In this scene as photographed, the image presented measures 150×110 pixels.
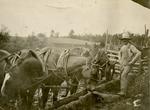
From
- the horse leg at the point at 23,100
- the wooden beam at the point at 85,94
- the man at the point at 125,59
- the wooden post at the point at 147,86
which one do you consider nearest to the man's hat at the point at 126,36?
the man at the point at 125,59

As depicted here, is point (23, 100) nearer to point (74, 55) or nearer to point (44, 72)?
point (44, 72)

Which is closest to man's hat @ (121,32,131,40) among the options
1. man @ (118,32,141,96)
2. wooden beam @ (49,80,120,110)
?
man @ (118,32,141,96)

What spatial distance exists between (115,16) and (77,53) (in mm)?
323

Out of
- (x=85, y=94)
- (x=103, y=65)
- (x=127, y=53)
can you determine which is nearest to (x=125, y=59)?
(x=127, y=53)

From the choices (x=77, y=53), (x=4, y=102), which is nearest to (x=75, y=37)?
(x=77, y=53)

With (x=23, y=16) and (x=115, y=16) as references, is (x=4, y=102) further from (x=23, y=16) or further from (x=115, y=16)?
(x=115, y=16)

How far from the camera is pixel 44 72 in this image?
159 centimetres

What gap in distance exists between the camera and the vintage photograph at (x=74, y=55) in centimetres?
153

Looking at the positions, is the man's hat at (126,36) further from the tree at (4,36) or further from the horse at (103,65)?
→ the tree at (4,36)

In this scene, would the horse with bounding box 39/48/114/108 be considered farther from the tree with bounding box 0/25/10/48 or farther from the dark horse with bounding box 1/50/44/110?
the tree with bounding box 0/25/10/48

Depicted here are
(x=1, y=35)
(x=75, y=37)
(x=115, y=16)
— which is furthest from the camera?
(x=115, y=16)

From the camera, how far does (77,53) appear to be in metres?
1.67

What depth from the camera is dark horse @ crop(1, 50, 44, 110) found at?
152 cm

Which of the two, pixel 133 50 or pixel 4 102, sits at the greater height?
pixel 133 50
